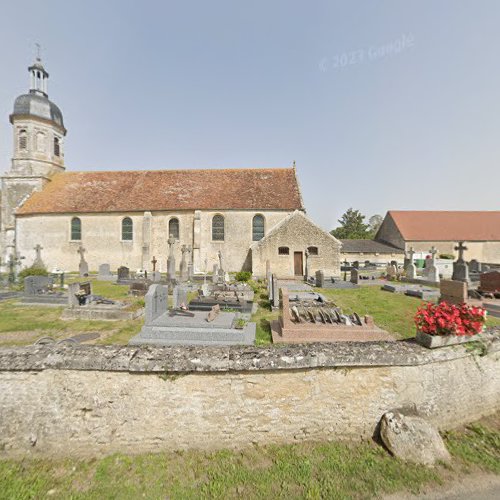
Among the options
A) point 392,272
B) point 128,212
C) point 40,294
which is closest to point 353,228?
point 392,272

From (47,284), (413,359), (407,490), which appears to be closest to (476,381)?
(413,359)

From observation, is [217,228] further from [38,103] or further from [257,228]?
[38,103]

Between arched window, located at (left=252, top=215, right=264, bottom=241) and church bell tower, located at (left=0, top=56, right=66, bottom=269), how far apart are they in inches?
847

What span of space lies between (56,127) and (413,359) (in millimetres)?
34191

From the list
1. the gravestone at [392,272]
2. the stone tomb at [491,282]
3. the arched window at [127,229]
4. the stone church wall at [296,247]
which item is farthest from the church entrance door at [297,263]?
the arched window at [127,229]

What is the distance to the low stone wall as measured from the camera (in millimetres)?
3137

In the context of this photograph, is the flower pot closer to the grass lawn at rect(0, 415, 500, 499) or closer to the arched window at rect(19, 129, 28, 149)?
the grass lawn at rect(0, 415, 500, 499)

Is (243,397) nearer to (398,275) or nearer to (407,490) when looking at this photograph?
(407,490)

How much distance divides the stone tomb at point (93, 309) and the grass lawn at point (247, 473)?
5597 mm

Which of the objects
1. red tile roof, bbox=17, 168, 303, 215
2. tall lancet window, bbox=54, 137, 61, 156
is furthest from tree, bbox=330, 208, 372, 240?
tall lancet window, bbox=54, 137, 61, 156

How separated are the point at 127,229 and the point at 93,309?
15532 mm

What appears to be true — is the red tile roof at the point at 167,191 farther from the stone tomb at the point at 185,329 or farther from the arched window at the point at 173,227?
the stone tomb at the point at 185,329

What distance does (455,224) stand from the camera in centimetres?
3225

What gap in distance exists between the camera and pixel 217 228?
2230cm
